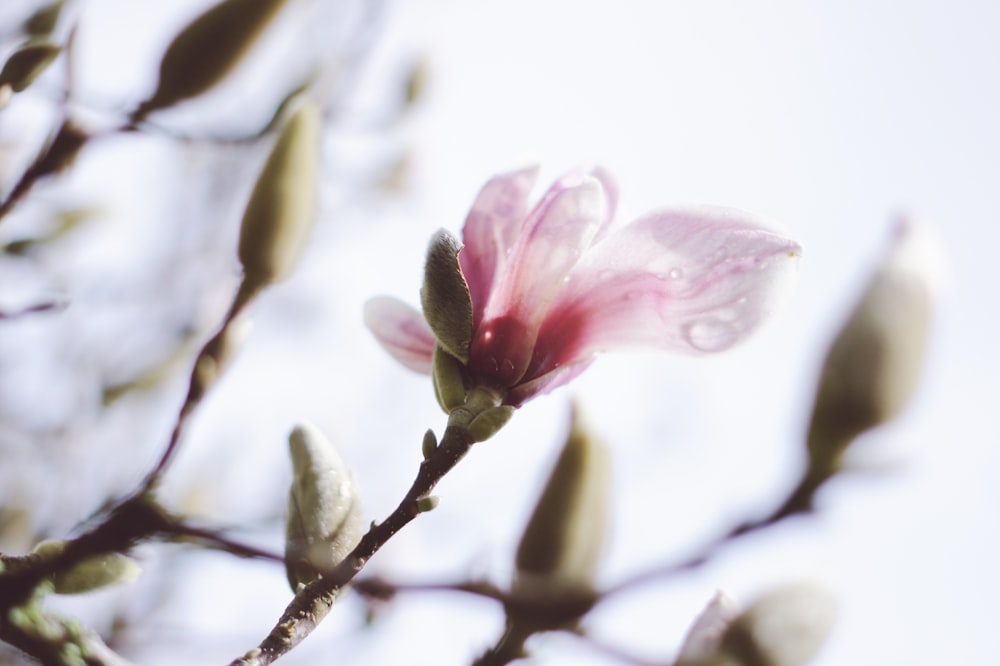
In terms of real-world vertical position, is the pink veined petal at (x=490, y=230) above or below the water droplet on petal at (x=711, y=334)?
above

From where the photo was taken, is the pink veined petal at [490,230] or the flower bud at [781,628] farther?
the pink veined petal at [490,230]

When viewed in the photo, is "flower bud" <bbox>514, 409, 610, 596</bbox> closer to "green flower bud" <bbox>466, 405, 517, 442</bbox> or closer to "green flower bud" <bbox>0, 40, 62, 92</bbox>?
"green flower bud" <bbox>466, 405, 517, 442</bbox>

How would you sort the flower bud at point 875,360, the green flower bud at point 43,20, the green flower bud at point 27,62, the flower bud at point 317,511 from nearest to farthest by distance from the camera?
the flower bud at point 875,360, the flower bud at point 317,511, the green flower bud at point 27,62, the green flower bud at point 43,20

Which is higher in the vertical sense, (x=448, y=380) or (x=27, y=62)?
(x=27, y=62)

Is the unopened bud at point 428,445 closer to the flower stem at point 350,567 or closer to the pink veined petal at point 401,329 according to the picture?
the flower stem at point 350,567

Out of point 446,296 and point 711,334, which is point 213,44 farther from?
point 711,334

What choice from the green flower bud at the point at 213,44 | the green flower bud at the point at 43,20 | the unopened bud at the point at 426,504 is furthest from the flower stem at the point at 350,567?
the green flower bud at the point at 43,20

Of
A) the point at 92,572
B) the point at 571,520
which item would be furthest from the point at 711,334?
the point at 92,572
